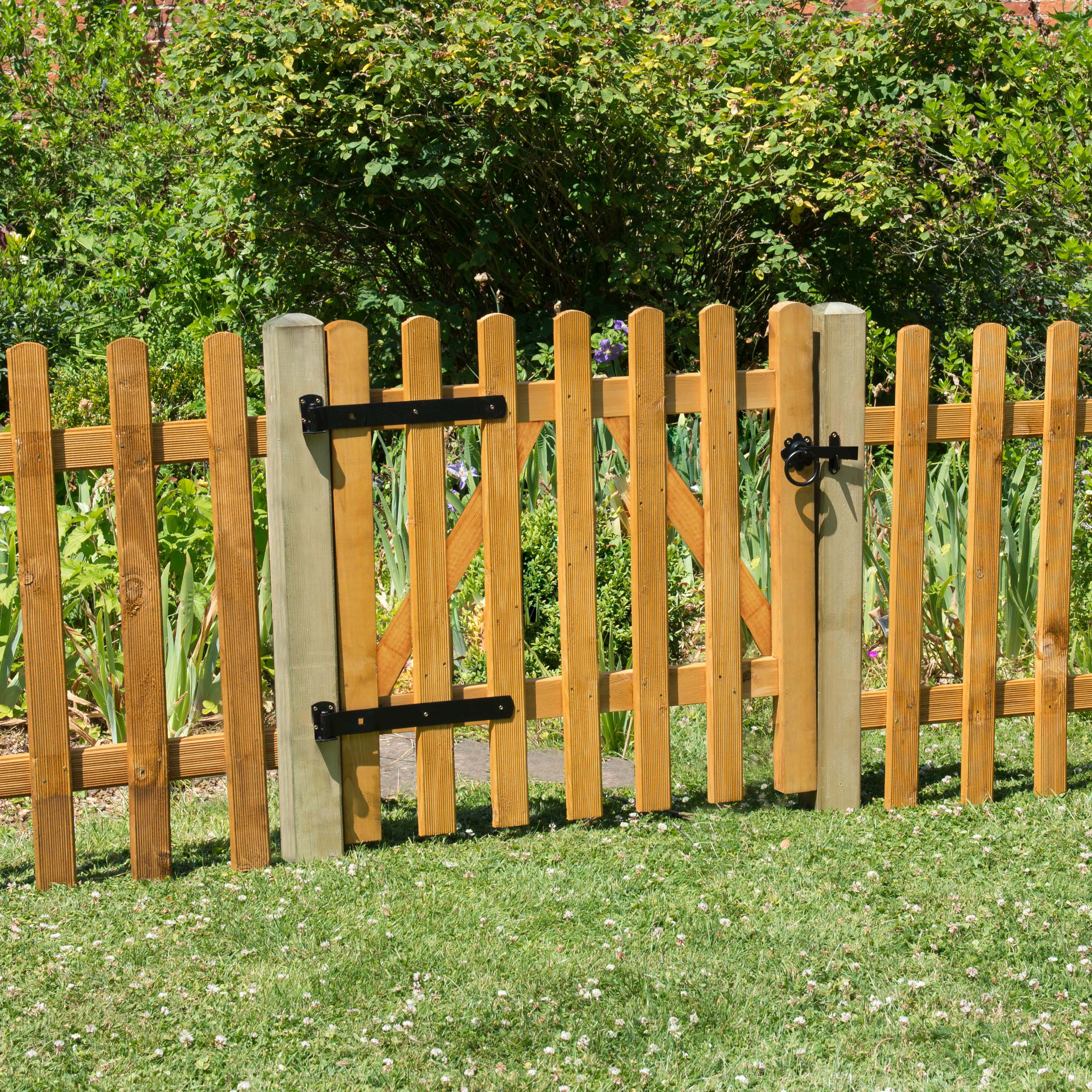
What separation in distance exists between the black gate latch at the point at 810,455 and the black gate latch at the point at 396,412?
2.49ft

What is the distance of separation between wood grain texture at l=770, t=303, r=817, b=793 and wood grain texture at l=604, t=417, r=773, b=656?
0.14ft

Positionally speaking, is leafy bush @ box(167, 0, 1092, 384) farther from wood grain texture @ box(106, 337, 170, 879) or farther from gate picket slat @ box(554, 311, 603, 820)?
wood grain texture @ box(106, 337, 170, 879)

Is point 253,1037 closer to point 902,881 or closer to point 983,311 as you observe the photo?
point 902,881

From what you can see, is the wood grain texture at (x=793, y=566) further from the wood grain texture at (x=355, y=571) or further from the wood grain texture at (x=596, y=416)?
the wood grain texture at (x=355, y=571)

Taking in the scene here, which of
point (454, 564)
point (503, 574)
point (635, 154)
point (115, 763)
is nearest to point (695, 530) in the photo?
point (503, 574)

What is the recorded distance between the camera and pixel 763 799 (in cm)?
364

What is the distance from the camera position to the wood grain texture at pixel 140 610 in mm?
2932

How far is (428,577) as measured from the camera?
3146mm

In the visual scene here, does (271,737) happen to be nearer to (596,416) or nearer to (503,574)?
(503,574)

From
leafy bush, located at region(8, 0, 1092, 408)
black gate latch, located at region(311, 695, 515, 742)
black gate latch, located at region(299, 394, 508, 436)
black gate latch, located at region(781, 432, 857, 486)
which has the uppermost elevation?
leafy bush, located at region(8, 0, 1092, 408)

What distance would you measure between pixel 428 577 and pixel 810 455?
41.2 inches

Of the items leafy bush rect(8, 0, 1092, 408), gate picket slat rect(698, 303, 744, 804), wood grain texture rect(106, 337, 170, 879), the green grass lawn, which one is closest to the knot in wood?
wood grain texture rect(106, 337, 170, 879)

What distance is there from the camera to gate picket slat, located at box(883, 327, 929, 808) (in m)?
3.31

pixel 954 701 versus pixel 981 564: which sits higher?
pixel 981 564
